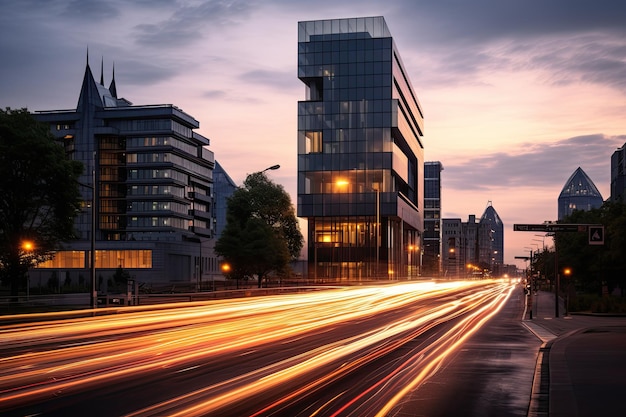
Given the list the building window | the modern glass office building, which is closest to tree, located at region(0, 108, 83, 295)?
the modern glass office building

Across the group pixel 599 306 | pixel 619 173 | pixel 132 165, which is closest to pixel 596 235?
pixel 599 306

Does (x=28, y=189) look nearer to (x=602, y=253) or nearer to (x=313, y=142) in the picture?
(x=602, y=253)

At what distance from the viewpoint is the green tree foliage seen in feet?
176

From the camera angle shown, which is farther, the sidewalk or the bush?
the bush

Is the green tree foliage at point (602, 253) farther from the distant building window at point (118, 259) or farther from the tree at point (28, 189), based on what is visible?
the distant building window at point (118, 259)

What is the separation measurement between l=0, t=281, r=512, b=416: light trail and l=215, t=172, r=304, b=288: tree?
37466 mm

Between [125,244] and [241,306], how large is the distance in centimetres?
8034

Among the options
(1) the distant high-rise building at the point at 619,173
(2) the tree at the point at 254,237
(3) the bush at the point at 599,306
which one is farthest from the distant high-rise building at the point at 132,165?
(3) the bush at the point at 599,306

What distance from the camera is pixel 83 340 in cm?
2553

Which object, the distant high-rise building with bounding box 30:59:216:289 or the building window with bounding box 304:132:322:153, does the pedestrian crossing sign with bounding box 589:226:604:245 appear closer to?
the building window with bounding box 304:132:322:153

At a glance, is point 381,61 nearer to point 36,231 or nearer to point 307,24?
point 307,24

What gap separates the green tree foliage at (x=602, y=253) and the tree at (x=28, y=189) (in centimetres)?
3624

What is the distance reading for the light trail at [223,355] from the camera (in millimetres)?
14211

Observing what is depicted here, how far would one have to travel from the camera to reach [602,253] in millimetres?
61875
